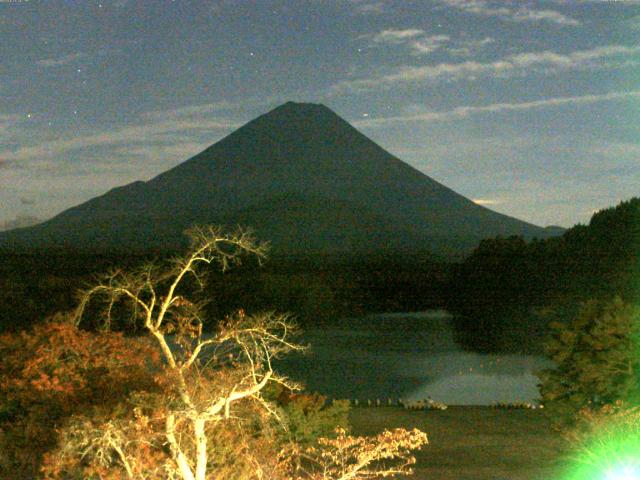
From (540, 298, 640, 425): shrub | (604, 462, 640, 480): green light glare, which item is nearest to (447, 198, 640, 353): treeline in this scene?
(540, 298, 640, 425): shrub

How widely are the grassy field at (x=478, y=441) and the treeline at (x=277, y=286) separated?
2771cm

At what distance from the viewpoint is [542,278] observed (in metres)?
53.7

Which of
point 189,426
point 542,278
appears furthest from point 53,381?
point 542,278

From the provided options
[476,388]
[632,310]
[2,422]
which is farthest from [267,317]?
[476,388]

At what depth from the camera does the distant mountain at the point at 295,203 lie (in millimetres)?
106062

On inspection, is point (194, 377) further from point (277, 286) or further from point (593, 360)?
point (277, 286)

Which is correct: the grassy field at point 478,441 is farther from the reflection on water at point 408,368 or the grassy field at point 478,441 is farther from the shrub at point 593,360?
the reflection on water at point 408,368

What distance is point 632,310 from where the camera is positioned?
11.0 metres

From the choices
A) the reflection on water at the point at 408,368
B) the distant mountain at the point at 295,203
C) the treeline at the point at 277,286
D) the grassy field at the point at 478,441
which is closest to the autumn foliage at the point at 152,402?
the grassy field at the point at 478,441

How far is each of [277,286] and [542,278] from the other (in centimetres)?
1831

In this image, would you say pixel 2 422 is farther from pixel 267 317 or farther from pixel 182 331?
pixel 267 317

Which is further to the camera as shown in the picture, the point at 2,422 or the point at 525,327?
the point at 525,327

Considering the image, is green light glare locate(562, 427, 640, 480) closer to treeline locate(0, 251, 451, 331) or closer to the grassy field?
the grassy field

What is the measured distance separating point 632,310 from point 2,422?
7.82 meters
